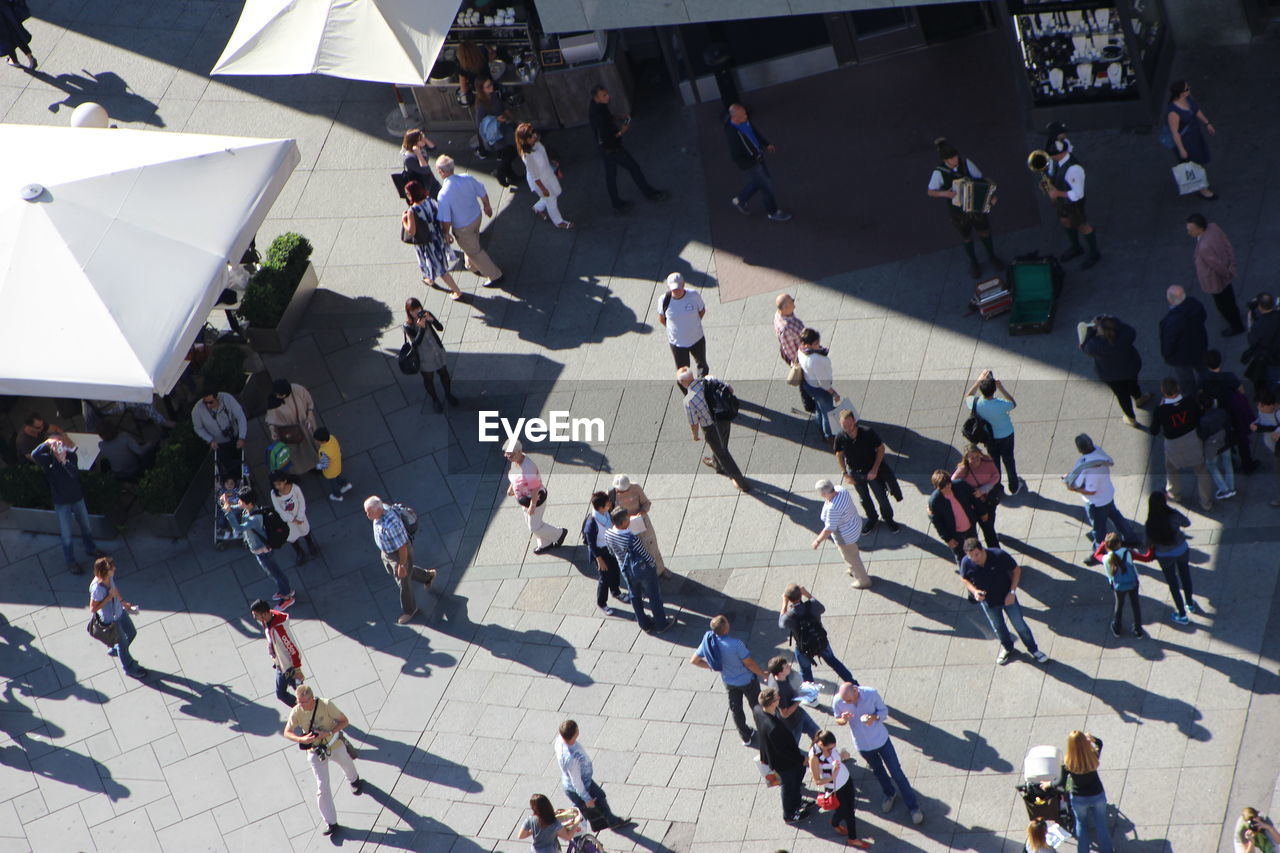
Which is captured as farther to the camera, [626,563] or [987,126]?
[987,126]

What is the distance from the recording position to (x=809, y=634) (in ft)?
49.3

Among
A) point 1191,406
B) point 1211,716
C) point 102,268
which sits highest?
point 102,268

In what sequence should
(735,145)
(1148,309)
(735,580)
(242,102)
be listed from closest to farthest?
1. (735,580)
2. (1148,309)
3. (735,145)
4. (242,102)

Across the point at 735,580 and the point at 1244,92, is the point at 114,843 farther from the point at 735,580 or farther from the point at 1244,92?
the point at 1244,92

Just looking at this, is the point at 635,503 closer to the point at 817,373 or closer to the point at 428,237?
the point at 817,373

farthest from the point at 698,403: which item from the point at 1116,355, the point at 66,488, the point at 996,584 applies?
the point at 66,488

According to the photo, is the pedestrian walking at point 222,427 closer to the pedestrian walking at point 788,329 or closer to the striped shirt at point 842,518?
the pedestrian walking at point 788,329

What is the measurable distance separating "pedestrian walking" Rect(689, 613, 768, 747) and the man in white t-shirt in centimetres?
407

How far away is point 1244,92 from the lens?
20.2m

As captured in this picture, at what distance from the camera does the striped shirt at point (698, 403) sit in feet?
56.3

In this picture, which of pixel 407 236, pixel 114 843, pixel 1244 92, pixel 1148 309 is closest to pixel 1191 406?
pixel 1148 309

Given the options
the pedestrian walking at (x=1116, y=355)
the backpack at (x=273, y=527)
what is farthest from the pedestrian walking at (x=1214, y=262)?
the backpack at (x=273, y=527)

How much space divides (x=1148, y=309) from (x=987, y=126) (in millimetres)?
3888

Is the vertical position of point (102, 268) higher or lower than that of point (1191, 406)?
higher
